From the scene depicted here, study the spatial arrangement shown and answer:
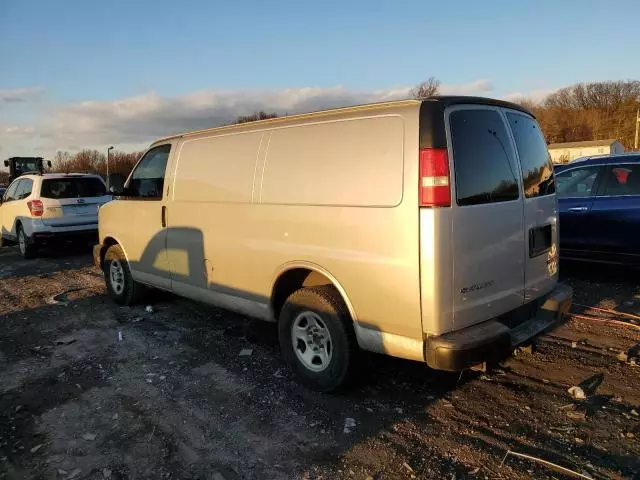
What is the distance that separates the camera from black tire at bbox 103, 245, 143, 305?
671cm

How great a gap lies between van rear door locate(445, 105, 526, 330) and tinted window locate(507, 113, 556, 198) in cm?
15

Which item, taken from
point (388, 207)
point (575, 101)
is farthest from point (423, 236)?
point (575, 101)

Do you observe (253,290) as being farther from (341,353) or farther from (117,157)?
(117,157)

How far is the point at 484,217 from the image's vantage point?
345 centimetres

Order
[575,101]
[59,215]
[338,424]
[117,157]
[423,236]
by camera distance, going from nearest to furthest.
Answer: [423,236] → [338,424] → [59,215] → [117,157] → [575,101]

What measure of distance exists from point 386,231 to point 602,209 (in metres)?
5.04

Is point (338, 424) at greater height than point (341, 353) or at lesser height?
lesser

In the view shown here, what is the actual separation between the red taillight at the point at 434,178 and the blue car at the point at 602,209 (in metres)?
4.72

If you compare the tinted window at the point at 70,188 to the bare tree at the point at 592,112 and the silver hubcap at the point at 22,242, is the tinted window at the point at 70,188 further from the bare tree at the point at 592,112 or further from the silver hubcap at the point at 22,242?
the bare tree at the point at 592,112

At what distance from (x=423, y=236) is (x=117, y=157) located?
211 feet

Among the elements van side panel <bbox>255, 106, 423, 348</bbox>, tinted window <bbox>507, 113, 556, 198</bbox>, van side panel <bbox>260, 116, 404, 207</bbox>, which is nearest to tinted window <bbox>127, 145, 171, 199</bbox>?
van side panel <bbox>260, 116, 404, 207</bbox>

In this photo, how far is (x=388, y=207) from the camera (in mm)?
3420

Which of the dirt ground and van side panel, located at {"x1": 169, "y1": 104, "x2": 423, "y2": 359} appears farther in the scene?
van side panel, located at {"x1": 169, "y1": 104, "x2": 423, "y2": 359}

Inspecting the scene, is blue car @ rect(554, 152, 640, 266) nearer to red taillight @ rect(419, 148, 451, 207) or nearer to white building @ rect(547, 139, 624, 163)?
red taillight @ rect(419, 148, 451, 207)
